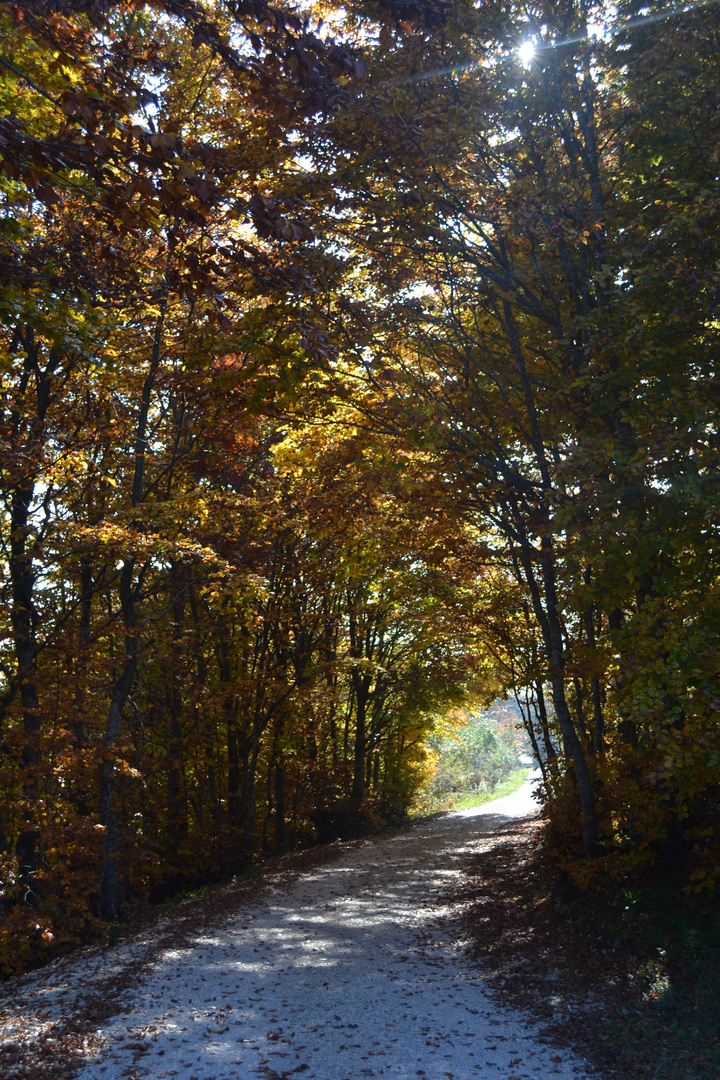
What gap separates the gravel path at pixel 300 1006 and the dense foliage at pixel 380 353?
174 cm

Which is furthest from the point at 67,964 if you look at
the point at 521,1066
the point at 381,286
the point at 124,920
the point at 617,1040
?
the point at 381,286

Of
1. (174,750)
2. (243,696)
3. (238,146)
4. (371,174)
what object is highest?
(238,146)

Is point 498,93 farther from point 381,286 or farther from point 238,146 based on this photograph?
point 238,146

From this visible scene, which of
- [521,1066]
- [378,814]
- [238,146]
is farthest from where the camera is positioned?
[378,814]

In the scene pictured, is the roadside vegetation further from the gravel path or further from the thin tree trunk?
the gravel path

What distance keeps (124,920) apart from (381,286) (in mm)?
8560

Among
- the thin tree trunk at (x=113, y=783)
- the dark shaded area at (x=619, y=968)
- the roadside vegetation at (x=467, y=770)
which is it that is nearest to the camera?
the dark shaded area at (x=619, y=968)

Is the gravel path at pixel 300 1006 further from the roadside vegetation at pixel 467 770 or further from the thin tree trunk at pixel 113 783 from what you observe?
the roadside vegetation at pixel 467 770

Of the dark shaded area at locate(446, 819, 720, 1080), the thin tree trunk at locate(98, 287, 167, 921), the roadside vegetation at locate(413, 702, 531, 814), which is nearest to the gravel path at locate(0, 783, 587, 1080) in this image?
the dark shaded area at locate(446, 819, 720, 1080)

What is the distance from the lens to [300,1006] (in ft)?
18.8

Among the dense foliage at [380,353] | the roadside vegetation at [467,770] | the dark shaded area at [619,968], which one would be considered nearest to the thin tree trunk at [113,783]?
the dense foliage at [380,353]

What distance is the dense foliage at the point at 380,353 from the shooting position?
16.1ft

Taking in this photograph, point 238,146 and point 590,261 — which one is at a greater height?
point 238,146

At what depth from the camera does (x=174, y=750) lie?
42.4 ft
